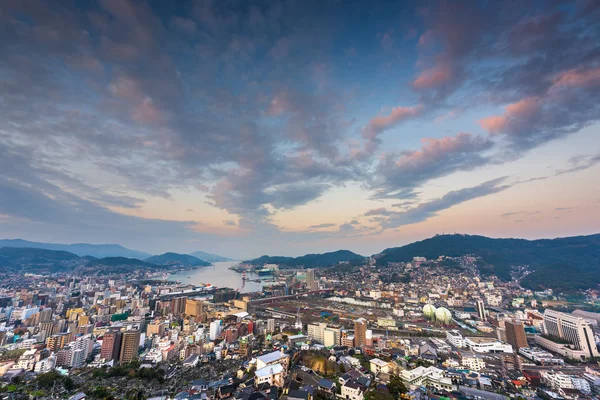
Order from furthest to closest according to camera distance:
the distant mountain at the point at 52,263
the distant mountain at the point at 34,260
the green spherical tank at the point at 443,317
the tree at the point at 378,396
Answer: the distant mountain at the point at 34,260, the distant mountain at the point at 52,263, the green spherical tank at the point at 443,317, the tree at the point at 378,396

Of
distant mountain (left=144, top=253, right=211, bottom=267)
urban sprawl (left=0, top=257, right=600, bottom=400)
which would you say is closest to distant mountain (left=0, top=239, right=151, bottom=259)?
distant mountain (left=144, top=253, right=211, bottom=267)

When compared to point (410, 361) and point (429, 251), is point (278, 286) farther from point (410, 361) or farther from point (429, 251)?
point (429, 251)

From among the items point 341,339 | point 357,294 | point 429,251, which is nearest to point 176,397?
point 341,339

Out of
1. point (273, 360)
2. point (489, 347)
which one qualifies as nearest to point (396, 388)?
point (273, 360)

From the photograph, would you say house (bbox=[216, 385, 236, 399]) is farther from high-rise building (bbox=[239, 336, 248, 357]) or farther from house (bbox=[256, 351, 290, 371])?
high-rise building (bbox=[239, 336, 248, 357])

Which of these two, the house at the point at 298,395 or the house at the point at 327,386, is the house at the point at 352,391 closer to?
the house at the point at 327,386

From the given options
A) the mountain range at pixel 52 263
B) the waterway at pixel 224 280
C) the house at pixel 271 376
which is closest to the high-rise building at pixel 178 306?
the house at pixel 271 376
